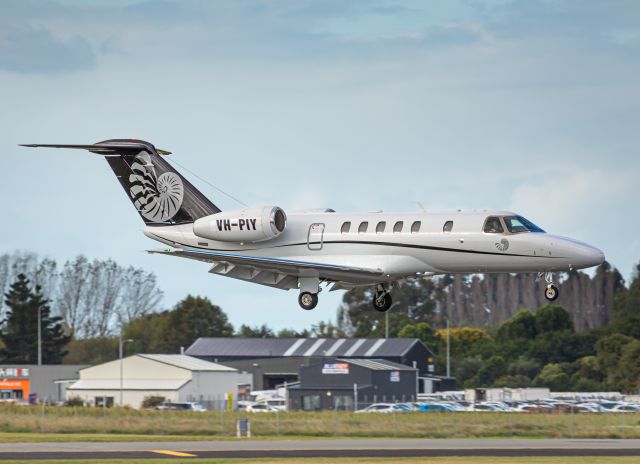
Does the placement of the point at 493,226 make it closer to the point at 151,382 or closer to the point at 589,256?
the point at 589,256

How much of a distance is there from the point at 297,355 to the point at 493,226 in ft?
272

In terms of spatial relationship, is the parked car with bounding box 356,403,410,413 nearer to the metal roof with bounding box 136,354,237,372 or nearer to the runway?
the metal roof with bounding box 136,354,237,372

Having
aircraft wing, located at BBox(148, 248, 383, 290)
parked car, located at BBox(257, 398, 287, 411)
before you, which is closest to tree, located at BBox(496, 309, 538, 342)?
parked car, located at BBox(257, 398, 287, 411)

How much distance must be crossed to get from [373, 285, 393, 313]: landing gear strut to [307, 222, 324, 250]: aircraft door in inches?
115

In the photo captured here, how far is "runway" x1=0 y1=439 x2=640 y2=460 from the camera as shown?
52.1 meters

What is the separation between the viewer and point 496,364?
5556 inches

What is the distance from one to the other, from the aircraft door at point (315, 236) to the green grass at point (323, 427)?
20948mm

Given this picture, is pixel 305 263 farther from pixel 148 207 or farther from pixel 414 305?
pixel 414 305

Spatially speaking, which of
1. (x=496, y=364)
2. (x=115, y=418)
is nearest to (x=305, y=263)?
(x=115, y=418)

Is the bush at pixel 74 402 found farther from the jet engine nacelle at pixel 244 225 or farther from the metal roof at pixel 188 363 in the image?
the jet engine nacelle at pixel 244 225

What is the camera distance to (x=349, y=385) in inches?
4311

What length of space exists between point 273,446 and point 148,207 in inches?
519

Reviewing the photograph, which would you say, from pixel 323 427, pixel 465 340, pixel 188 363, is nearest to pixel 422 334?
→ pixel 465 340

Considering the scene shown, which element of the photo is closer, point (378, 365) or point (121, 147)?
point (121, 147)
